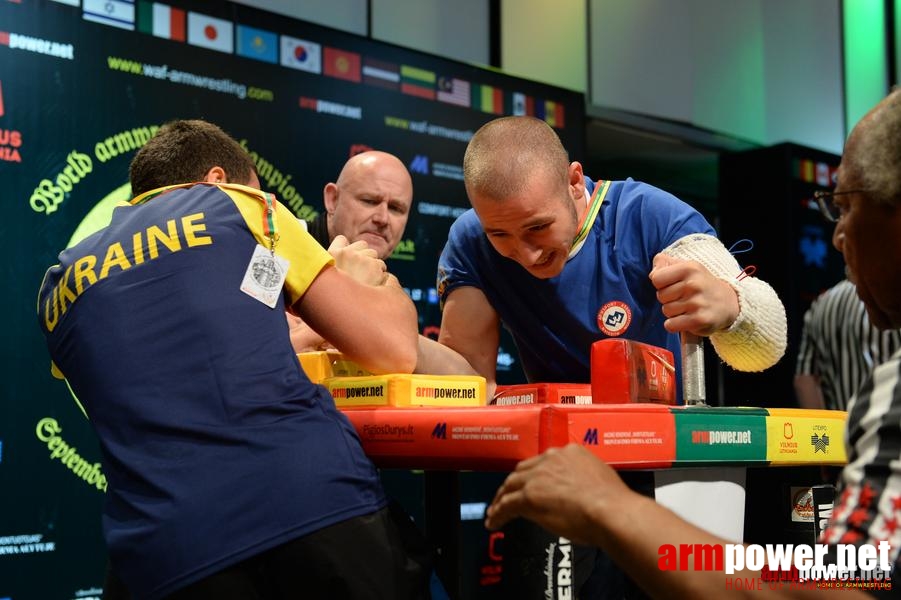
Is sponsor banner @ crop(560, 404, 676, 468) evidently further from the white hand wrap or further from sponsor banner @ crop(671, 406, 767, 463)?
the white hand wrap

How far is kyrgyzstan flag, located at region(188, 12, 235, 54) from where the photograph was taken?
3.58m

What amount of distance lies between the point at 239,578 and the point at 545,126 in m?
1.20

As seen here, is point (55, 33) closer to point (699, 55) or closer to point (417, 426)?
point (417, 426)

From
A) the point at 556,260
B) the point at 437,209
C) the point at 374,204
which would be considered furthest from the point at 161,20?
the point at 556,260

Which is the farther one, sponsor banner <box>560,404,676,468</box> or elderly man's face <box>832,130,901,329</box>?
sponsor banner <box>560,404,676,468</box>

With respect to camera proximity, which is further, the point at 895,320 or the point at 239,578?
the point at 239,578

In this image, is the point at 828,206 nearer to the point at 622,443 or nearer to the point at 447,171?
the point at 622,443

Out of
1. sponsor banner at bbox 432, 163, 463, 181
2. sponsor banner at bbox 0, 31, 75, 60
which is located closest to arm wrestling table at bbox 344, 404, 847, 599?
sponsor banner at bbox 0, 31, 75, 60

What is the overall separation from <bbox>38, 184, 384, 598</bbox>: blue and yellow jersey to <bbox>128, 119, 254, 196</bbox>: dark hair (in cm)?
20

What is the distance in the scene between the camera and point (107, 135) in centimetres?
339

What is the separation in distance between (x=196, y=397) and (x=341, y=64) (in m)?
2.74

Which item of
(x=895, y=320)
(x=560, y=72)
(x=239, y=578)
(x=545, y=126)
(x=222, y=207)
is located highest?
(x=560, y=72)

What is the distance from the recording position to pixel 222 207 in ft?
5.18

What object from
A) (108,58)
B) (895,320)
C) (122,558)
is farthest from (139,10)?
(895,320)
